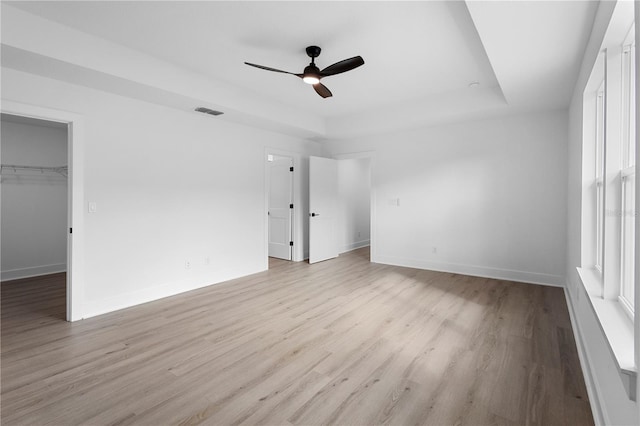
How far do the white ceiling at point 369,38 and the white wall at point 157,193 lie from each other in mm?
757

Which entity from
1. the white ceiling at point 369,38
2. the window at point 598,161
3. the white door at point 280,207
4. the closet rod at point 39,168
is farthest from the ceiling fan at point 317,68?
the closet rod at point 39,168

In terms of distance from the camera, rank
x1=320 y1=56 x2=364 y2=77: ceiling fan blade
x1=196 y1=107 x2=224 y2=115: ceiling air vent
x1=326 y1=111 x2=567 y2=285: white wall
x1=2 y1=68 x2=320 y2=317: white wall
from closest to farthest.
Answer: x1=320 y1=56 x2=364 y2=77: ceiling fan blade, x1=2 y1=68 x2=320 y2=317: white wall, x1=196 y1=107 x2=224 y2=115: ceiling air vent, x1=326 y1=111 x2=567 y2=285: white wall

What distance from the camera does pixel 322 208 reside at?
20.5 ft

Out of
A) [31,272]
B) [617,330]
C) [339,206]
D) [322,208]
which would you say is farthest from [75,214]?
[339,206]

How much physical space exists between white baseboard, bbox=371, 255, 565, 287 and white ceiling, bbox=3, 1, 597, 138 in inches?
92.7

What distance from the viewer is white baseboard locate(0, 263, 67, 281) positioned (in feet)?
16.0

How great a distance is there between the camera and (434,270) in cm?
532

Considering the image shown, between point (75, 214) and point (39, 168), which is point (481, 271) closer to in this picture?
point (75, 214)

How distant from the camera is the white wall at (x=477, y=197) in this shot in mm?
4402

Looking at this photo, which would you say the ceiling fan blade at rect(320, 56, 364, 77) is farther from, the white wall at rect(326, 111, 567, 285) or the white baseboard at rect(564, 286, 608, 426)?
the white wall at rect(326, 111, 567, 285)

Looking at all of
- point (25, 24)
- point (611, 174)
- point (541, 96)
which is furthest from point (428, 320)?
point (25, 24)

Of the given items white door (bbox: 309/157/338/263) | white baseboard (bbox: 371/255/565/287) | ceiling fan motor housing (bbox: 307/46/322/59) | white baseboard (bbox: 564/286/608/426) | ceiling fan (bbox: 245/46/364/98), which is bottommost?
white baseboard (bbox: 564/286/608/426)

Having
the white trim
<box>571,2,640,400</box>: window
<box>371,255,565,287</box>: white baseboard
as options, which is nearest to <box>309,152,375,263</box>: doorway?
<box>371,255,565,287</box>: white baseboard

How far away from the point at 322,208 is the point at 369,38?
3.69 metres
